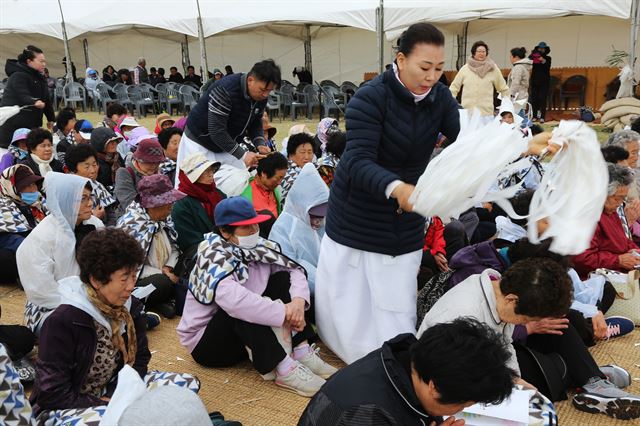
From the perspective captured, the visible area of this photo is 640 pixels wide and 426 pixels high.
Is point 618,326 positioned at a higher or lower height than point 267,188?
lower

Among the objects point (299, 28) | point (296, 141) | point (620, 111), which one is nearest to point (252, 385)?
point (296, 141)

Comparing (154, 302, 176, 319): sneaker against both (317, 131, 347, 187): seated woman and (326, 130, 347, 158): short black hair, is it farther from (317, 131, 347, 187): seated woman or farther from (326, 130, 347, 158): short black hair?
(326, 130, 347, 158): short black hair

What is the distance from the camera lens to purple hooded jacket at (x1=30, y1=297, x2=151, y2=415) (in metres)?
2.31

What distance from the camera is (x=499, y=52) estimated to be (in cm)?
1544

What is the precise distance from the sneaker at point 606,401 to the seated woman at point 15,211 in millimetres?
3773

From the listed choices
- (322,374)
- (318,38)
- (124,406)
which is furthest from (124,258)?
(318,38)

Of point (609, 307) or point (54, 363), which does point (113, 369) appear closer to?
point (54, 363)

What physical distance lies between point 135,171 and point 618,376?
3.75m

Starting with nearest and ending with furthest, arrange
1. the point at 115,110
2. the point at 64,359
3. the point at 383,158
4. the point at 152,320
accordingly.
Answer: the point at 64,359, the point at 383,158, the point at 152,320, the point at 115,110

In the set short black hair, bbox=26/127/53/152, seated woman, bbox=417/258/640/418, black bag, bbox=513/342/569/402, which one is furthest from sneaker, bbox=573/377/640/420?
short black hair, bbox=26/127/53/152

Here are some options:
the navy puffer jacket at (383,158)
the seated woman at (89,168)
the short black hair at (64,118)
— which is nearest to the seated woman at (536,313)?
the navy puffer jacket at (383,158)

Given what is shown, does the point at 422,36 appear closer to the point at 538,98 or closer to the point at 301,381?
the point at 301,381

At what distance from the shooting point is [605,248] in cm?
415

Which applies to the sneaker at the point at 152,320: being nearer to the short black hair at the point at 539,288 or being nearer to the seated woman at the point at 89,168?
the seated woman at the point at 89,168
